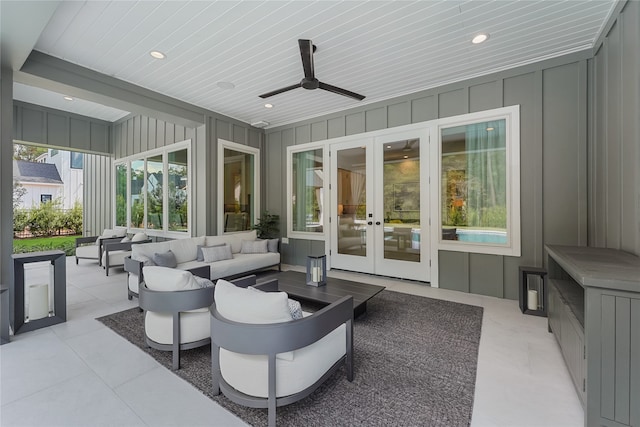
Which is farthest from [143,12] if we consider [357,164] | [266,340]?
[357,164]

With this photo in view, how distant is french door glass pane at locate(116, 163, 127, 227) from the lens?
7416mm

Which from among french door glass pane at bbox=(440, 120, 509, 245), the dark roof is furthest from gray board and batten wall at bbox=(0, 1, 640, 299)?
the dark roof

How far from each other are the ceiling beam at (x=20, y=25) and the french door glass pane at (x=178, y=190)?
3042 mm

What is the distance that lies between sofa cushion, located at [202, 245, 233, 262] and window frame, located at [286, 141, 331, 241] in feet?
5.55

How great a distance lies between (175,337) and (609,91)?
485cm

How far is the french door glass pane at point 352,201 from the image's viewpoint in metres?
5.25

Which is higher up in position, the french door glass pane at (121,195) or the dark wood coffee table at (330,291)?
the french door glass pane at (121,195)

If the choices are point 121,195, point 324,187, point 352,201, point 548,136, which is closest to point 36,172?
point 121,195

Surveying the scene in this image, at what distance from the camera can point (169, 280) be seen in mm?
2215

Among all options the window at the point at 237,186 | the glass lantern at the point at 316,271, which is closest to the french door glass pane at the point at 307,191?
the window at the point at 237,186

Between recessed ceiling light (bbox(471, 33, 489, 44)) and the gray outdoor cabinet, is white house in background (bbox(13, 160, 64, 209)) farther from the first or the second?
the gray outdoor cabinet

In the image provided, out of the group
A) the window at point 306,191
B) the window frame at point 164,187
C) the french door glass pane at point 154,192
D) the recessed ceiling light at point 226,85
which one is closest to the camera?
the recessed ceiling light at point 226,85

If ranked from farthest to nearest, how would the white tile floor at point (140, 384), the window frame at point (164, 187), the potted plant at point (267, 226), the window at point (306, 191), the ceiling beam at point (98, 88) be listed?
1. the potted plant at point (267, 226)
2. the window at point (306, 191)
3. the window frame at point (164, 187)
4. the ceiling beam at point (98, 88)
5. the white tile floor at point (140, 384)

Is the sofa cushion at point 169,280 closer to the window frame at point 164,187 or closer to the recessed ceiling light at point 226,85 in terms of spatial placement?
the recessed ceiling light at point 226,85
